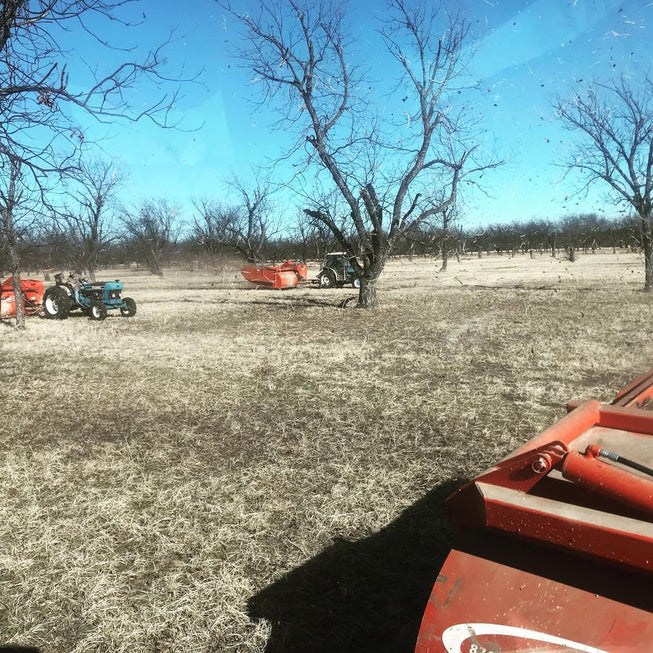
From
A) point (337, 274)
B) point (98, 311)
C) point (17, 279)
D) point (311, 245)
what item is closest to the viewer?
point (17, 279)

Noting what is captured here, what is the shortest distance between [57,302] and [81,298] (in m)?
0.67

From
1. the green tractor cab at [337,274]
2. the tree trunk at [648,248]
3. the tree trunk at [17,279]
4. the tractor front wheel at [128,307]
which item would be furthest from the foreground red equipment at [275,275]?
the tree trunk at [648,248]

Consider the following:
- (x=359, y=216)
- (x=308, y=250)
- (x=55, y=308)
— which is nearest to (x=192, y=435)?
(x=359, y=216)

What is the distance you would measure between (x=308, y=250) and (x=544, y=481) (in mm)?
48896

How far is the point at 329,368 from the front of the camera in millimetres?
8094

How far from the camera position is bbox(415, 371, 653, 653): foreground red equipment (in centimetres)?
137

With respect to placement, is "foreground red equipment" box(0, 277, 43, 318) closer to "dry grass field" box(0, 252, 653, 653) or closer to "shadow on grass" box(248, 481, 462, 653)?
"dry grass field" box(0, 252, 653, 653)

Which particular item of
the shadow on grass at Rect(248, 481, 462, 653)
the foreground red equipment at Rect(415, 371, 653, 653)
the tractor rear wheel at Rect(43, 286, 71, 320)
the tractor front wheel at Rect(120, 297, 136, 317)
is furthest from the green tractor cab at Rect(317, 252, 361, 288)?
the foreground red equipment at Rect(415, 371, 653, 653)

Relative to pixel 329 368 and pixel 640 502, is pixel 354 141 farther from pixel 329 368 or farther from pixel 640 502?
pixel 640 502

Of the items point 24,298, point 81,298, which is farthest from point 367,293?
point 24,298

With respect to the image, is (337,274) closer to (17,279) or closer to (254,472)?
(17,279)

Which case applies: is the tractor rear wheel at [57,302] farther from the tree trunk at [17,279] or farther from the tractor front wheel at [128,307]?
the tree trunk at [17,279]

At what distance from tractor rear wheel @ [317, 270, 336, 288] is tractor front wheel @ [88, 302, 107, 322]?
45.0ft

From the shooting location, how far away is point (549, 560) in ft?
5.08
